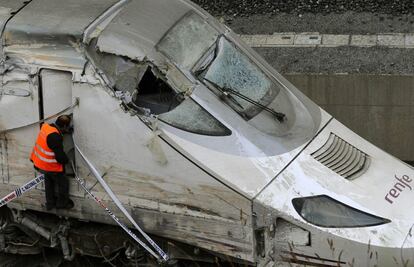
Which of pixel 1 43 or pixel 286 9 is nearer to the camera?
pixel 1 43

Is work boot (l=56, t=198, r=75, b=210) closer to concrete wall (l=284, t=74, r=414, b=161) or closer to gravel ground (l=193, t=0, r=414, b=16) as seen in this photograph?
concrete wall (l=284, t=74, r=414, b=161)

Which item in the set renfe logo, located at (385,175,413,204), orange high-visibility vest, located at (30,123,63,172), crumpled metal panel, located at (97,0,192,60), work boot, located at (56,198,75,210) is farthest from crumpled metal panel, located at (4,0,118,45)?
renfe logo, located at (385,175,413,204)

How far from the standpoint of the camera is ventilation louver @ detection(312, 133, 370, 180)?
6633 mm

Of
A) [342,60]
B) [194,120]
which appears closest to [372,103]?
[342,60]

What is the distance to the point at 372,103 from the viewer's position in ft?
29.0

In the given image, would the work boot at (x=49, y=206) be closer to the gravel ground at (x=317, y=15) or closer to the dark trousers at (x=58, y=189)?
the dark trousers at (x=58, y=189)

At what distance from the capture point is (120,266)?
23.9 ft

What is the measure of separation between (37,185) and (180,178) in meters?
1.42

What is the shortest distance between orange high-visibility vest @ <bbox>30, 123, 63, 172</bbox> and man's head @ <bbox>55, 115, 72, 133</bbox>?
64mm

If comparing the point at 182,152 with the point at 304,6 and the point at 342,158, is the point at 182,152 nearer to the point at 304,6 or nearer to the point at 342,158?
the point at 342,158

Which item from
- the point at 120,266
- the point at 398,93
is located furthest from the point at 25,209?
the point at 398,93

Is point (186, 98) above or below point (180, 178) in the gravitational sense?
above

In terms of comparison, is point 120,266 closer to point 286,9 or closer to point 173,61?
point 173,61

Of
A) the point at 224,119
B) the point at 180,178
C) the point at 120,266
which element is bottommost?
the point at 120,266
